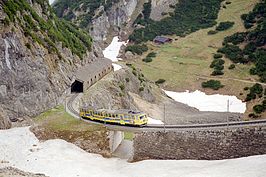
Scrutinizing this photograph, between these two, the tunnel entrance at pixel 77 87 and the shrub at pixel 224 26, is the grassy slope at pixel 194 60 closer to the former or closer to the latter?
the shrub at pixel 224 26

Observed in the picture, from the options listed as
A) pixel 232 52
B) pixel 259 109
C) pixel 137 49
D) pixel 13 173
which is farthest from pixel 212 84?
pixel 13 173

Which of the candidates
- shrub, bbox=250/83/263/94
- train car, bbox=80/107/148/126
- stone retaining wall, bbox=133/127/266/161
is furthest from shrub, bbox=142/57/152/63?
stone retaining wall, bbox=133/127/266/161

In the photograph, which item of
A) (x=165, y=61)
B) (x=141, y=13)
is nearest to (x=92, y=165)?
(x=165, y=61)

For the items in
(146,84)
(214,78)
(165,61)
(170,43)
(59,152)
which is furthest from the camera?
(170,43)

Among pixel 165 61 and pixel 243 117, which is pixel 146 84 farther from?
pixel 165 61

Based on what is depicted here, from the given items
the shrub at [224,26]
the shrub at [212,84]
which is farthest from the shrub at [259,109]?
the shrub at [224,26]

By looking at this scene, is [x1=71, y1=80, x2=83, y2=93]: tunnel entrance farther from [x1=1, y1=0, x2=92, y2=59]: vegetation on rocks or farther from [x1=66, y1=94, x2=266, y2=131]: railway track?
[x1=66, y1=94, x2=266, y2=131]: railway track
